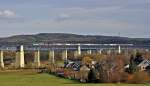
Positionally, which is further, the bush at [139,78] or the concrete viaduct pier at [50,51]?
the concrete viaduct pier at [50,51]

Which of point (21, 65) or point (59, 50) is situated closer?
point (21, 65)

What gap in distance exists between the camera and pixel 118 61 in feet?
218

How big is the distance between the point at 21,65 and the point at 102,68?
164ft

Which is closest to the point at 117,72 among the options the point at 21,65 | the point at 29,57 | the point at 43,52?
the point at 21,65

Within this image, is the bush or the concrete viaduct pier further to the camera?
the concrete viaduct pier

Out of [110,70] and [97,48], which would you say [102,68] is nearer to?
[110,70]

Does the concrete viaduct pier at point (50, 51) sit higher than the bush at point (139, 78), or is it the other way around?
the concrete viaduct pier at point (50, 51)

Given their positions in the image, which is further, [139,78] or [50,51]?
[50,51]

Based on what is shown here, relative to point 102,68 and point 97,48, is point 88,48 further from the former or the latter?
point 102,68

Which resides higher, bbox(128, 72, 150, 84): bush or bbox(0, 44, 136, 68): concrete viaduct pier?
bbox(0, 44, 136, 68): concrete viaduct pier

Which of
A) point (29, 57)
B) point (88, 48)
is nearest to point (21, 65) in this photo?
point (29, 57)

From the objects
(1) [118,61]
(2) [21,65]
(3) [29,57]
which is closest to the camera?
(1) [118,61]

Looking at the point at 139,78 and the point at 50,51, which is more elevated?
the point at 50,51

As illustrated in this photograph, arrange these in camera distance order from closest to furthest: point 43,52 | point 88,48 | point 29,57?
point 29,57 < point 43,52 < point 88,48
